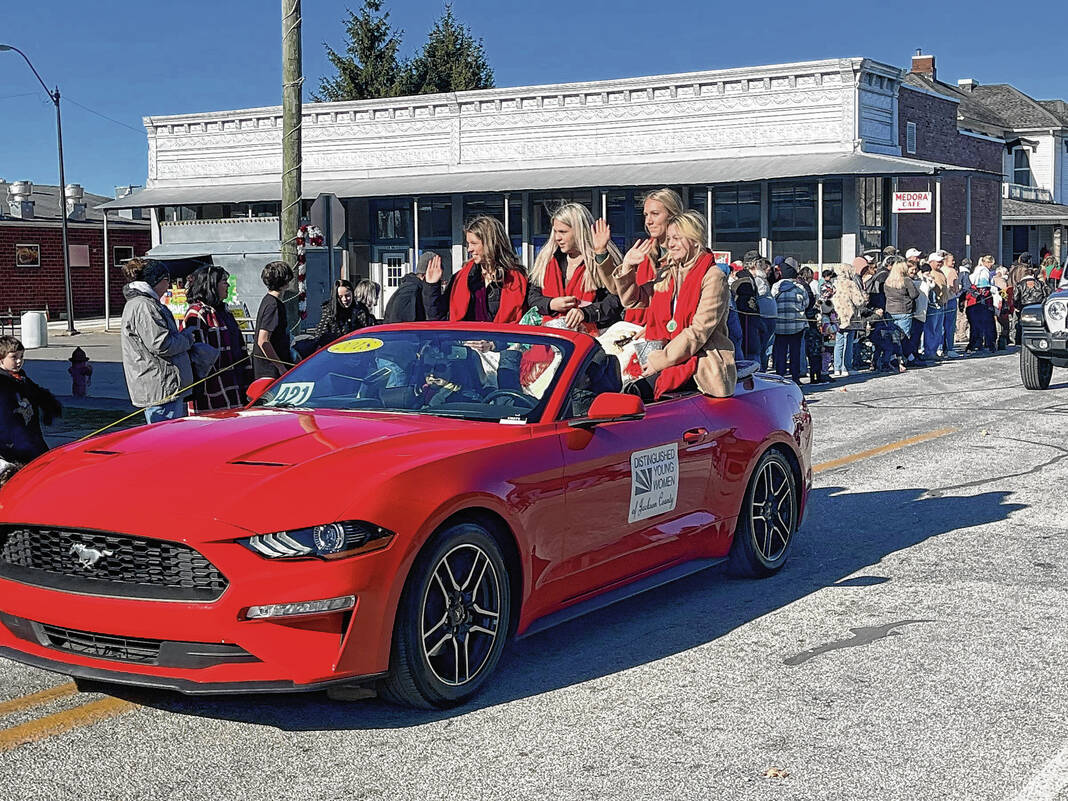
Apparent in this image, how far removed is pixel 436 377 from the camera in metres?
5.91

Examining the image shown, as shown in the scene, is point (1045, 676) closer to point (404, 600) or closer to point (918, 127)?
point (404, 600)

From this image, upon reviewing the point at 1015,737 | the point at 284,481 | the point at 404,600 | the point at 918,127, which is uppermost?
the point at 918,127

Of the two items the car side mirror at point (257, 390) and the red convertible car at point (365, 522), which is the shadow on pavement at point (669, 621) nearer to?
the red convertible car at point (365, 522)

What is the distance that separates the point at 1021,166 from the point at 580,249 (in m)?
56.4

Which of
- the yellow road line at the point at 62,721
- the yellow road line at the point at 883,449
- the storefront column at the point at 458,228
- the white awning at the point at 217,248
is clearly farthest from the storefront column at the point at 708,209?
the yellow road line at the point at 62,721

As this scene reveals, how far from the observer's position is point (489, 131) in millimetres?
35125

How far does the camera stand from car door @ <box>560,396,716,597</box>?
18.3 ft

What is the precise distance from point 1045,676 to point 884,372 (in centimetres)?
1637

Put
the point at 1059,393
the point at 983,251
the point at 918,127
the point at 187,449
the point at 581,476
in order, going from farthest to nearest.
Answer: the point at 983,251
the point at 918,127
the point at 1059,393
the point at 581,476
the point at 187,449

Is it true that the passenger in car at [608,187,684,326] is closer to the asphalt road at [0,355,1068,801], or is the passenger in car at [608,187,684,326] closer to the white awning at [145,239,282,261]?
the asphalt road at [0,355,1068,801]

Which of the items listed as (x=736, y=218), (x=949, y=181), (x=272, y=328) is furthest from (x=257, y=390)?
(x=949, y=181)

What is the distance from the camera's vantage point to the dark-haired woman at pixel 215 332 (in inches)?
363

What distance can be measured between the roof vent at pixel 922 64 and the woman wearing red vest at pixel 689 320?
50511 mm

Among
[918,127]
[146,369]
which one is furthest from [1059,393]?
[918,127]
